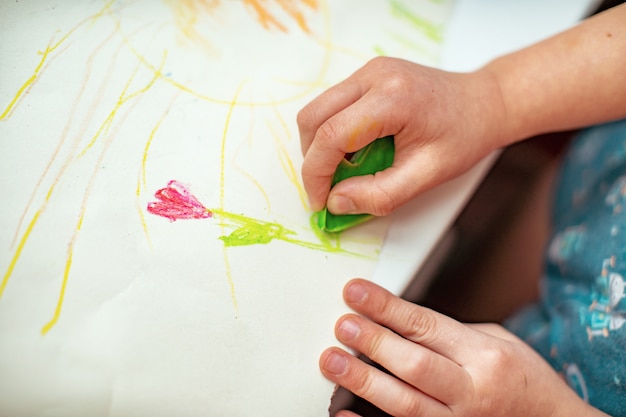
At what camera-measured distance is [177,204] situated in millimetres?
383

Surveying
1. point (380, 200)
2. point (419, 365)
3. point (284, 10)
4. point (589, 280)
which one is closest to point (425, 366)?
point (419, 365)

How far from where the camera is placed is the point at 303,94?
1.49 ft

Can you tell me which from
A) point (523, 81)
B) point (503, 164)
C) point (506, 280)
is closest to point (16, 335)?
point (523, 81)

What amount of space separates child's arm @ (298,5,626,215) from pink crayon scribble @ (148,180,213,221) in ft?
0.29

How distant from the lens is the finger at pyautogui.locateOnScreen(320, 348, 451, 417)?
376mm

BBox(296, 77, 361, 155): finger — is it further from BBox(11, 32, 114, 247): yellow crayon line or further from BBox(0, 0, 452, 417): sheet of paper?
BBox(11, 32, 114, 247): yellow crayon line

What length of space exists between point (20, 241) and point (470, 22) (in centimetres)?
46

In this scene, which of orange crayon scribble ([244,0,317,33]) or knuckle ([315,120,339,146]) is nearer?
knuckle ([315,120,339,146])

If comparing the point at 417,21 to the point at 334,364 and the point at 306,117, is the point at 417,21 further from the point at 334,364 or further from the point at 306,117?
the point at 334,364

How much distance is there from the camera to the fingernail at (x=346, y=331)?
0.38 metres

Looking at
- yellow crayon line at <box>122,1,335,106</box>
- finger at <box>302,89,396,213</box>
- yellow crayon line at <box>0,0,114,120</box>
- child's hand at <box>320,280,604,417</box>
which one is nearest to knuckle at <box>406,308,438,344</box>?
child's hand at <box>320,280,604,417</box>

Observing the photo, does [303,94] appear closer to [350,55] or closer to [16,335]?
[350,55]

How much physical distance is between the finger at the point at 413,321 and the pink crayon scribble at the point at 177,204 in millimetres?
133

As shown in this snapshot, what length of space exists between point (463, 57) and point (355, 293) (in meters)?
0.27
